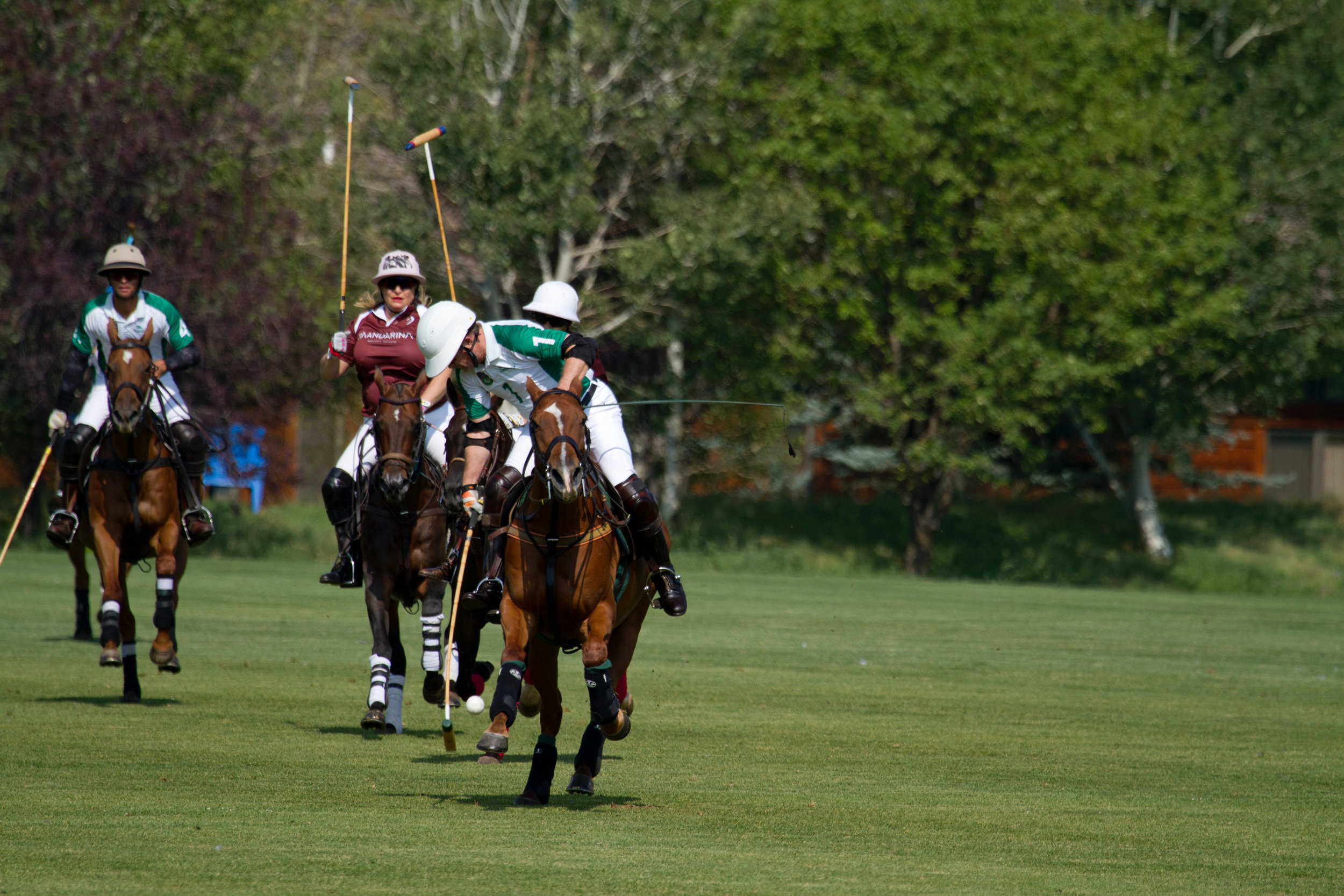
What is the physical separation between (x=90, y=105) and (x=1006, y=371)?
748 inches

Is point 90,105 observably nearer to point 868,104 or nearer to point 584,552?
point 868,104

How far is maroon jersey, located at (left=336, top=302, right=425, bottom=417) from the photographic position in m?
12.6

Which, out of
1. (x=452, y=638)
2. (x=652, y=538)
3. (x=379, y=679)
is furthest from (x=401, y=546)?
(x=652, y=538)

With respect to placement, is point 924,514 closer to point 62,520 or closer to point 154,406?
point 154,406

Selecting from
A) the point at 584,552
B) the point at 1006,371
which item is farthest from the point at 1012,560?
the point at 584,552

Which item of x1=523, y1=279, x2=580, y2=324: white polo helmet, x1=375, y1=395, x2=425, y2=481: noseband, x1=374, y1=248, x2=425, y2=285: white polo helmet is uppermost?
x1=374, y1=248, x2=425, y2=285: white polo helmet

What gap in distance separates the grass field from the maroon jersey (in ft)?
8.13

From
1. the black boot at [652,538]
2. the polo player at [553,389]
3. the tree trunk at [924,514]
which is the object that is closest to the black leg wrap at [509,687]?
the polo player at [553,389]

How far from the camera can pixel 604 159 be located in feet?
134

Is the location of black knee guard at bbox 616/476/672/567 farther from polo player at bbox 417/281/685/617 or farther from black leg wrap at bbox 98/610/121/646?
black leg wrap at bbox 98/610/121/646

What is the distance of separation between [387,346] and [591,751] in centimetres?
398

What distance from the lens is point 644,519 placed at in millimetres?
9586

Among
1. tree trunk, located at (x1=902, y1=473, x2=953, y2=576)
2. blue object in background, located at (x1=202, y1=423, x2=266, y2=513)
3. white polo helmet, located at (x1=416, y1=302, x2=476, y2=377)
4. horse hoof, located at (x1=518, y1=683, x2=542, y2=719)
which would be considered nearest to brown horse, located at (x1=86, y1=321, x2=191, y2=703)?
white polo helmet, located at (x1=416, y1=302, x2=476, y2=377)

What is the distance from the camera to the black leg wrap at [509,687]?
899cm
